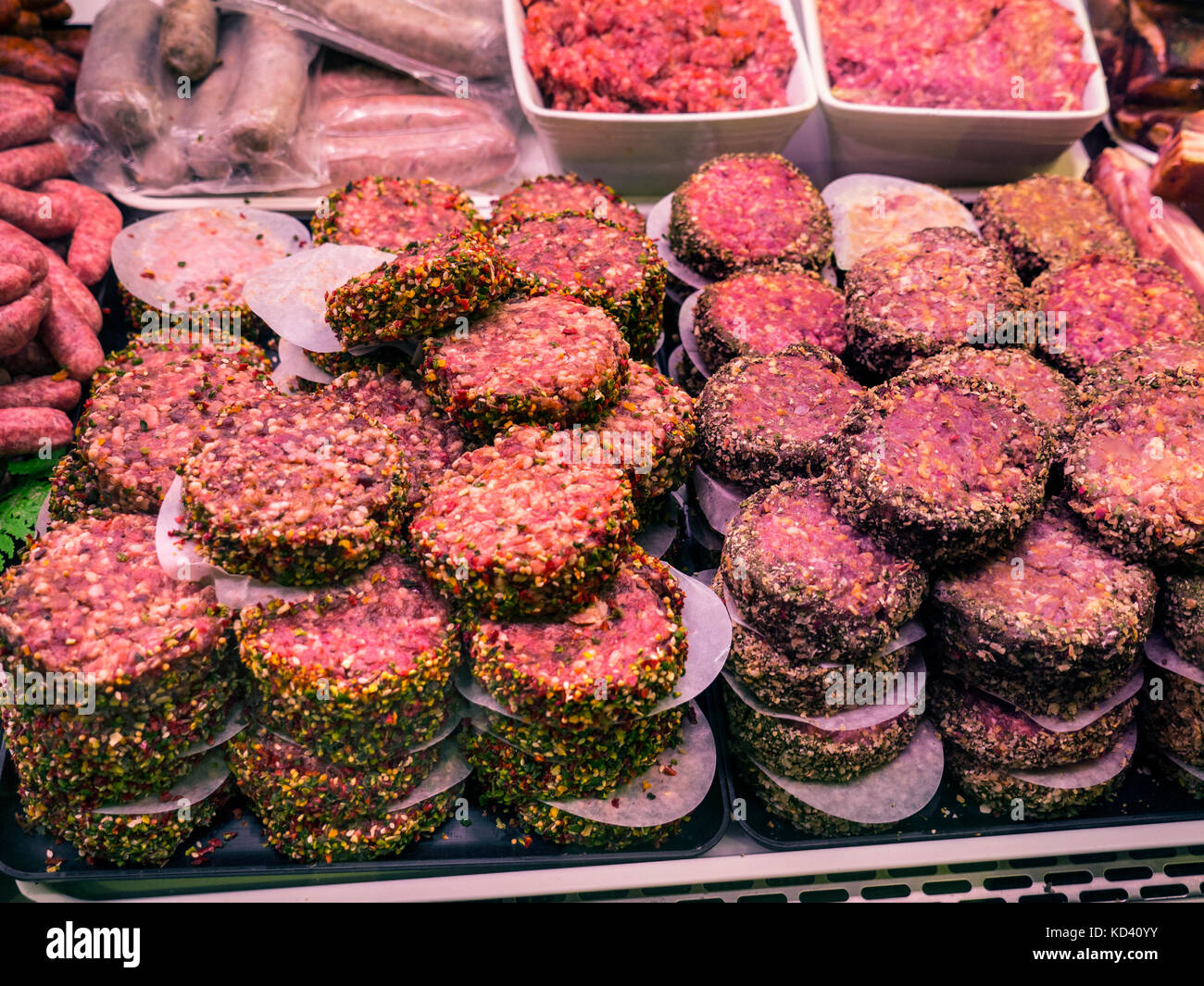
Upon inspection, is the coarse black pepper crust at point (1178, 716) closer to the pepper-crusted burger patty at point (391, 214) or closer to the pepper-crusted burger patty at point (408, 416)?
the pepper-crusted burger patty at point (408, 416)

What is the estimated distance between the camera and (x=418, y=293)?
2.30 m

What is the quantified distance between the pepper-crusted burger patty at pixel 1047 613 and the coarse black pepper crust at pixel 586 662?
0.75 meters

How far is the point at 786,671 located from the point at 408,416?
1.19 metres

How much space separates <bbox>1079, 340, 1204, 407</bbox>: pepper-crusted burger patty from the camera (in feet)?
8.84

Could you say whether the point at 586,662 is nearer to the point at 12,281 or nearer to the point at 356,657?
the point at 356,657

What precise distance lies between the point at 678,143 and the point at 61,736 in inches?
112

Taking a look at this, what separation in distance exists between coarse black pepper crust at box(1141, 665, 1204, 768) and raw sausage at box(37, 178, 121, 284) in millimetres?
3653

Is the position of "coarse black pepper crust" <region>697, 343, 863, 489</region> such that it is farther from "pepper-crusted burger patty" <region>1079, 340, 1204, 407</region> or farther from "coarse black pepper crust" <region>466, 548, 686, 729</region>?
"pepper-crusted burger patty" <region>1079, 340, 1204, 407</region>

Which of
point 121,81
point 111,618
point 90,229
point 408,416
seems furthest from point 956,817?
point 121,81

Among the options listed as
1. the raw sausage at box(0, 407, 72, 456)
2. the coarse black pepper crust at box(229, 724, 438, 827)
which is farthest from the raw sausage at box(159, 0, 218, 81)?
the coarse black pepper crust at box(229, 724, 438, 827)

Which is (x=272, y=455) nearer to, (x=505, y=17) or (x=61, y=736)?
(x=61, y=736)

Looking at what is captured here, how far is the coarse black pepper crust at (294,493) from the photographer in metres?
2.08

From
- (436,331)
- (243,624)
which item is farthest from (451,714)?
(436,331)

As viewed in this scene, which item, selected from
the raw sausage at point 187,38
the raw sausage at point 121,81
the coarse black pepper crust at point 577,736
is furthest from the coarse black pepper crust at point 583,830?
the raw sausage at point 187,38
